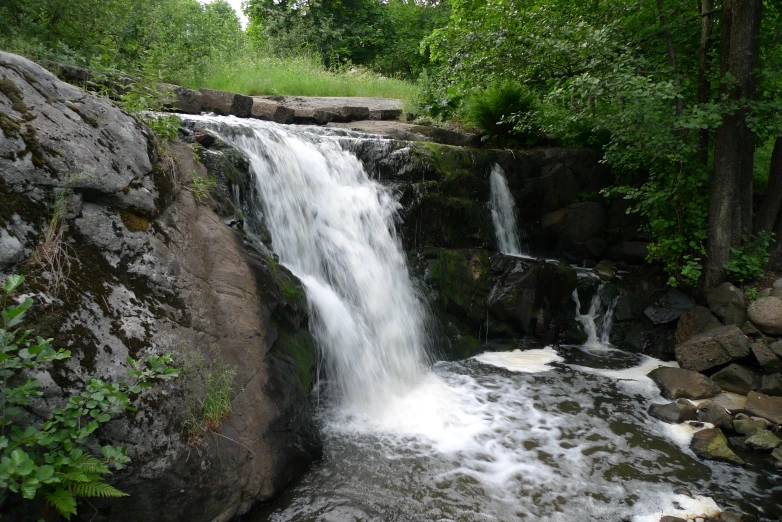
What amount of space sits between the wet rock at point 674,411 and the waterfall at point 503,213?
4.50 metres

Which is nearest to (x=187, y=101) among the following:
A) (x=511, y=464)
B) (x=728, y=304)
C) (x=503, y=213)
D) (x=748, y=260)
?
(x=503, y=213)

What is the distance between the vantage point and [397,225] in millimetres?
8586

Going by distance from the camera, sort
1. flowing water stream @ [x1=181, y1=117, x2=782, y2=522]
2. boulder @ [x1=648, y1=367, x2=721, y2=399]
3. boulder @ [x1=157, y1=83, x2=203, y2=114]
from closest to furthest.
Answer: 1. flowing water stream @ [x1=181, y1=117, x2=782, y2=522]
2. boulder @ [x1=648, y1=367, x2=721, y2=399]
3. boulder @ [x1=157, y1=83, x2=203, y2=114]

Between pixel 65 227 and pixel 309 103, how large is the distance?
9.57m

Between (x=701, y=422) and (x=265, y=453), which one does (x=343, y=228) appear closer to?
(x=265, y=453)

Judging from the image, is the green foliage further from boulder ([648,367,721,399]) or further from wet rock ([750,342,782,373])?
boulder ([648,367,721,399])

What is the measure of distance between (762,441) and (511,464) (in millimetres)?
3027

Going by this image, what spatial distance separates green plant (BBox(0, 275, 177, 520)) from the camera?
2.59 m

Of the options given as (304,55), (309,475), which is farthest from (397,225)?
(304,55)

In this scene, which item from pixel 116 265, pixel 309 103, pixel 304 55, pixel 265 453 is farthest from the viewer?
pixel 304 55

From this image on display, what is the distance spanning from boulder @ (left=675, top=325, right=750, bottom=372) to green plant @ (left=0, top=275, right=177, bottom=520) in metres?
7.66

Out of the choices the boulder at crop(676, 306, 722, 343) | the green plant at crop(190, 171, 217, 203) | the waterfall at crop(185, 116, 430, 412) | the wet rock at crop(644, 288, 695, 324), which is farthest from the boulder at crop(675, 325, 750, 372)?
the green plant at crop(190, 171, 217, 203)

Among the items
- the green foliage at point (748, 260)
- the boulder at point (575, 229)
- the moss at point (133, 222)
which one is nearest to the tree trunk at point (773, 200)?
the green foliage at point (748, 260)

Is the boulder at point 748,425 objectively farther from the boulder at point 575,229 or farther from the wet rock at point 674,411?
the boulder at point 575,229
